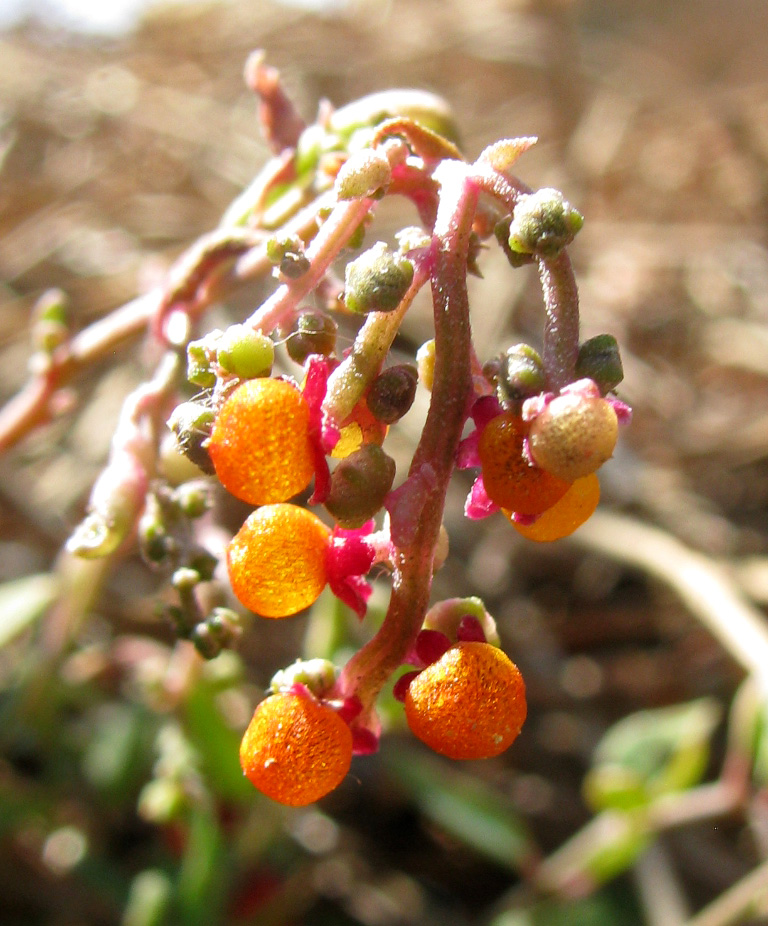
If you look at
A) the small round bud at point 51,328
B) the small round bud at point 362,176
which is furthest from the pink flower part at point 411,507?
the small round bud at point 51,328

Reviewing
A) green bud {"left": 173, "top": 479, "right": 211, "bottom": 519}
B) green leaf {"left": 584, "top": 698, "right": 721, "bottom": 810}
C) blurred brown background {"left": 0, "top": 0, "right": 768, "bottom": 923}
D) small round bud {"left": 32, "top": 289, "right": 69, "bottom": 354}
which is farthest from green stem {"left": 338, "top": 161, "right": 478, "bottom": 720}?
green leaf {"left": 584, "top": 698, "right": 721, "bottom": 810}

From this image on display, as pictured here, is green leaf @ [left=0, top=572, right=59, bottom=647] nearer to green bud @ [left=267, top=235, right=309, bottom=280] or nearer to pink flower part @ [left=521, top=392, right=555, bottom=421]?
green bud @ [left=267, top=235, right=309, bottom=280]

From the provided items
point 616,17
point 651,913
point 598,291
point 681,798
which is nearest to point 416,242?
point 681,798

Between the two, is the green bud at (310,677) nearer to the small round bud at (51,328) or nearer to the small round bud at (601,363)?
the small round bud at (601,363)

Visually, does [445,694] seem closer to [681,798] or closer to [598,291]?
[681,798]

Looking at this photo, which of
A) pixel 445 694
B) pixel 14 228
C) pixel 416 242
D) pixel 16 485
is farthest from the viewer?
pixel 14 228

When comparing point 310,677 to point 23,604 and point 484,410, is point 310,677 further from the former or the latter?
point 23,604
